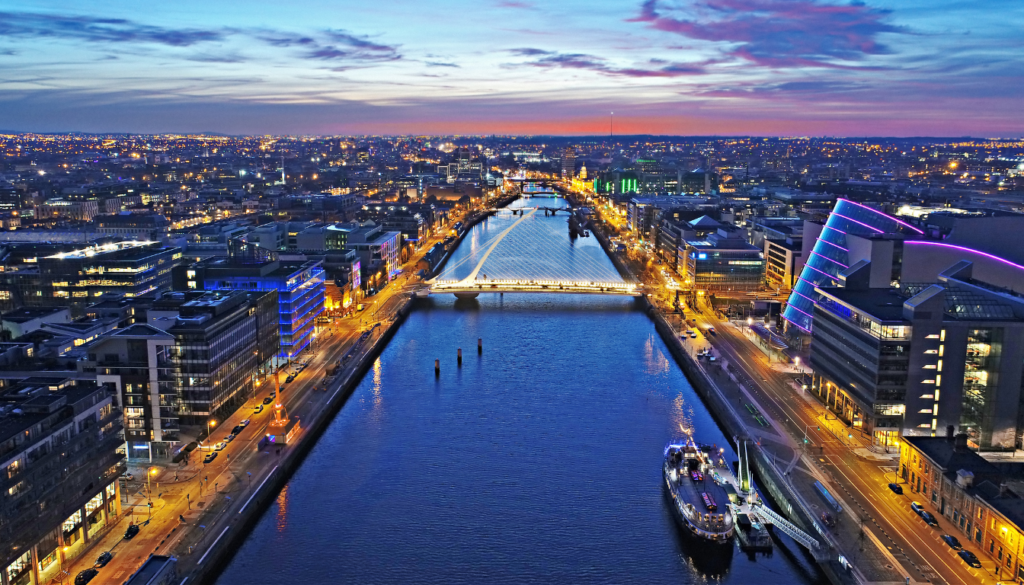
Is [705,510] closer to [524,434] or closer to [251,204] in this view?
[524,434]

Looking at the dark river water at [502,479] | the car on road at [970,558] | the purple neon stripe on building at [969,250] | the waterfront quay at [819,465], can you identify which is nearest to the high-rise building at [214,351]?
the dark river water at [502,479]

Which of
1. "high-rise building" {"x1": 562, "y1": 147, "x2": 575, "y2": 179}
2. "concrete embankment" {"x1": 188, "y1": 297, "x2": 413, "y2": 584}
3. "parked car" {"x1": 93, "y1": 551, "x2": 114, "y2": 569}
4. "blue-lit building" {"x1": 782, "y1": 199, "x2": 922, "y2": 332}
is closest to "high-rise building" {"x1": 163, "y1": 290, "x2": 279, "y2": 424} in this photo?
"concrete embankment" {"x1": 188, "y1": 297, "x2": 413, "y2": 584}

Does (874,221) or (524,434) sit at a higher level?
(874,221)

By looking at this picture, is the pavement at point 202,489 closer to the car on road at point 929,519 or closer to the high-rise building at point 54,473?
the high-rise building at point 54,473

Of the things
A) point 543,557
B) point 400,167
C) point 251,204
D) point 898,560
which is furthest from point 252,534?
point 400,167

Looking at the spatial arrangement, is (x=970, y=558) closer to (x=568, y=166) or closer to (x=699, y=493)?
(x=699, y=493)

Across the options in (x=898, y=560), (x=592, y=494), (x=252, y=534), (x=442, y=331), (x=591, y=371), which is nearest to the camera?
(x=898, y=560)

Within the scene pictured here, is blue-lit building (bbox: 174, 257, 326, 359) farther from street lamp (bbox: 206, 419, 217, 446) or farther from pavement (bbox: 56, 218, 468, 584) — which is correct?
street lamp (bbox: 206, 419, 217, 446)
